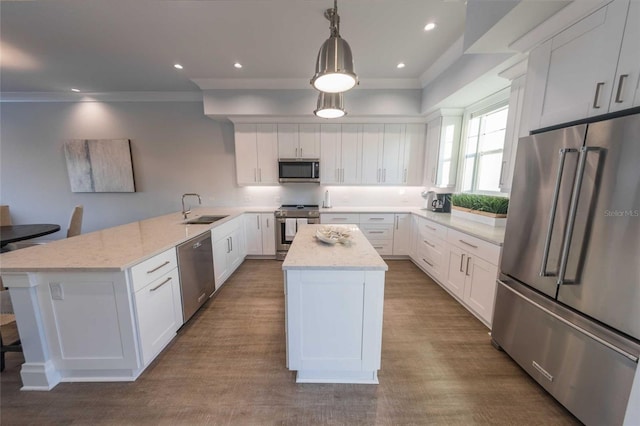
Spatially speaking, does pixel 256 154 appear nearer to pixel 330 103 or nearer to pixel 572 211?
pixel 330 103

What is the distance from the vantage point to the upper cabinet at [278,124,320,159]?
13.1 ft

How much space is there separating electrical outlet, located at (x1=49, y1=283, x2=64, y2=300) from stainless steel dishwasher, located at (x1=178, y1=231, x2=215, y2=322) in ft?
2.44

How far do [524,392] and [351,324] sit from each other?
1318 millimetres

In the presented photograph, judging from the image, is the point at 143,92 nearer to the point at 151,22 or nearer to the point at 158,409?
the point at 151,22

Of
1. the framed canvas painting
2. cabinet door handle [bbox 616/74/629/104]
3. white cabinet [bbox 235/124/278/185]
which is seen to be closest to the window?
cabinet door handle [bbox 616/74/629/104]

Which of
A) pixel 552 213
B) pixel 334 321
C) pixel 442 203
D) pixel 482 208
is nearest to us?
pixel 552 213

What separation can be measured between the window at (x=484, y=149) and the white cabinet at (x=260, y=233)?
3.33 m

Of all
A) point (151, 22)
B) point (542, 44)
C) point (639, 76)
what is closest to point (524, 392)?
point (639, 76)

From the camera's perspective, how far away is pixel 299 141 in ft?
13.2

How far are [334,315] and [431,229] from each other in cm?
238

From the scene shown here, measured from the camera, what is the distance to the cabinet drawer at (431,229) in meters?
2.97

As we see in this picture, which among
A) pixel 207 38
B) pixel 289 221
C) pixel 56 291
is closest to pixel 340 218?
pixel 289 221

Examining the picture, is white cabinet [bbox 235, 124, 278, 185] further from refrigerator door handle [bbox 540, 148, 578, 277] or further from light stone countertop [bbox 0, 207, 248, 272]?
refrigerator door handle [bbox 540, 148, 578, 277]

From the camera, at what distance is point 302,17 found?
2.10 metres
